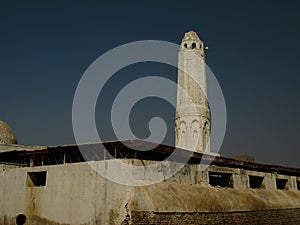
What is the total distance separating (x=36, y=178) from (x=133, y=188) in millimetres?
6490

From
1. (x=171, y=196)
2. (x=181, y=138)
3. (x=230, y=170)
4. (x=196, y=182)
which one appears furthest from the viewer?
(x=181, y=138)

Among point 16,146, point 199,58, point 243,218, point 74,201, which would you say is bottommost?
point 243,218

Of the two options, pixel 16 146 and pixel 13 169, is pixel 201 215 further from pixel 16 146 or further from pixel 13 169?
pixel 16 146

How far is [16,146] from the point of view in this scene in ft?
83.1

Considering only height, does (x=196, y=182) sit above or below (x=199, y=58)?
below

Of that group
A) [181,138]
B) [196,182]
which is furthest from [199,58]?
[196,182]

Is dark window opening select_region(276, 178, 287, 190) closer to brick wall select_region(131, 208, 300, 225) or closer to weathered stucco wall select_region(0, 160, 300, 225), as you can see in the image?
brick wall select_region(131, 208, 300, 225)

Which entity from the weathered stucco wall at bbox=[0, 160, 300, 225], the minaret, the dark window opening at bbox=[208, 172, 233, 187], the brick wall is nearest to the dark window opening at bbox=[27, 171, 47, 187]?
the weathered stucco wall at bbox=[0, 160, 300, 225]

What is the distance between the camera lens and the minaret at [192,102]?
3043 cm

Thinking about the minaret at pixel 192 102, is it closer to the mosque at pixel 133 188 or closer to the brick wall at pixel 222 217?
the mosque at pixel 133 188

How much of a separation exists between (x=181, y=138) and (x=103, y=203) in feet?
55.5

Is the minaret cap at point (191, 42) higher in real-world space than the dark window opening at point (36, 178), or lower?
higher

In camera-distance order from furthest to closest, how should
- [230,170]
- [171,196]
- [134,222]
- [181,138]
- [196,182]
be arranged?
[181,138] → [230,170] → [196,182] → [171,196] → [134,222]

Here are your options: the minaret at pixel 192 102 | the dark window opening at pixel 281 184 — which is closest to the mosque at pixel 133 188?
the dark window opening at pixel 281 184
